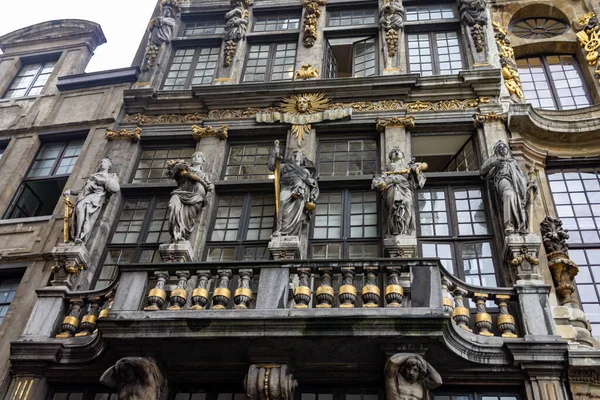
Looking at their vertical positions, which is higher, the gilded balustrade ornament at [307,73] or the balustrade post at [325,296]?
the gilded balustrade ornament at [307,73]

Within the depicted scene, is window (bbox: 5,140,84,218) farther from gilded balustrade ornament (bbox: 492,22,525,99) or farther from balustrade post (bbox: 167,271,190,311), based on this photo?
gilded balustrade ornament (bbox: 492,22,525,99)

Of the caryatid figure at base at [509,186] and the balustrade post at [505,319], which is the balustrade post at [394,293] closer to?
the balustrade post at [505,319]

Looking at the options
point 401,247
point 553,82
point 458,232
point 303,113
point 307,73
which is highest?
point 553,82

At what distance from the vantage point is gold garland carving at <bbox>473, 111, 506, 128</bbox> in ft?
42.8

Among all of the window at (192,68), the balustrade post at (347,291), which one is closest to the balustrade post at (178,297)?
the balustrade post at (347,291)

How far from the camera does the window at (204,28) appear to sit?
17422 millimetres

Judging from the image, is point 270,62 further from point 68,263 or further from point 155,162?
point 68,263

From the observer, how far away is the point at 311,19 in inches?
643

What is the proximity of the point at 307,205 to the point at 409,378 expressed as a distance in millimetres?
4002

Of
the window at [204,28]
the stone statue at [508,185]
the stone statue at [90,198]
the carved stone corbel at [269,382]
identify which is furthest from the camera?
the window at [204,28]

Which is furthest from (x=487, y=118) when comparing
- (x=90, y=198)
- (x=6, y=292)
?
(x=6, y=292)

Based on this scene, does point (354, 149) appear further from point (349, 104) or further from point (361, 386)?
point (361, 386)

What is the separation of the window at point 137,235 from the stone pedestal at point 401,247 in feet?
15.1

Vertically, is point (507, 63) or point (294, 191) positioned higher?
point (507, 63)
